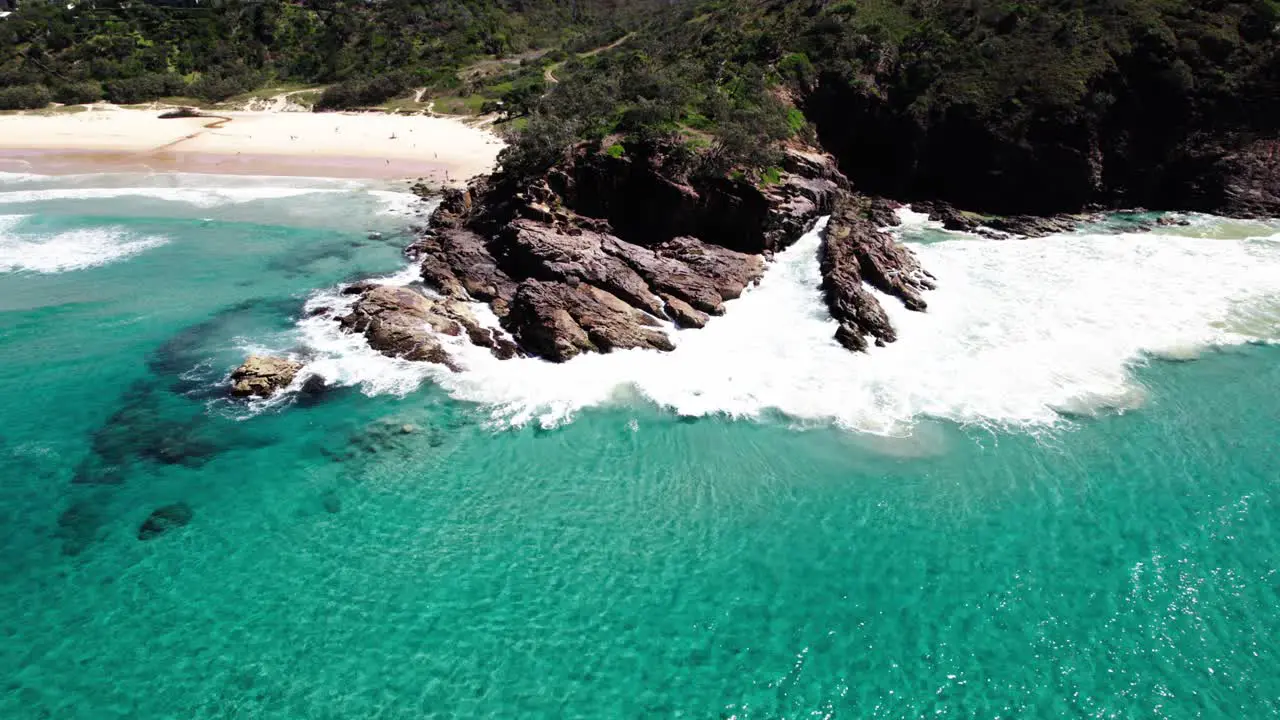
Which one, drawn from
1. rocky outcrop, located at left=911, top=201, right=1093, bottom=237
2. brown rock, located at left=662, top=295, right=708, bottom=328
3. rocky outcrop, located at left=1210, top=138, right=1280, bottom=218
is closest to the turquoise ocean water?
brown rock, located at left=662, top=295, right=708, bottom=328

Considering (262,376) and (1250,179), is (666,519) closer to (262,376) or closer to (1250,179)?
(262,376)

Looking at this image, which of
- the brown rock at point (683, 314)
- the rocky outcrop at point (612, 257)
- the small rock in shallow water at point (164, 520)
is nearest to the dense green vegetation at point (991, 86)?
the rocky outcrop at point (612, 257)

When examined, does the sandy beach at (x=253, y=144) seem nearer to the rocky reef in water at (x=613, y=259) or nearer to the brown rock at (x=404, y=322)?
the rocky reef in water at (x=613, y=259)

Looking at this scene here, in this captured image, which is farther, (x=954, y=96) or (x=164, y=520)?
(x=954, y=96)

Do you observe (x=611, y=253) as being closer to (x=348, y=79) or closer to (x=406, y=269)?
(x=406, y=269)

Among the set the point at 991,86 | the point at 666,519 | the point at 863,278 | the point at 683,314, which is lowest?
the point at 666,519

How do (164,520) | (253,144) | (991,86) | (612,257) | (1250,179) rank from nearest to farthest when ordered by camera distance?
(164,520) → (612,257) → (1250,179) → (991,86) → (253,144)

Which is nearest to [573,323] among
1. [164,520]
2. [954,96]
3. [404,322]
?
[404,322]
